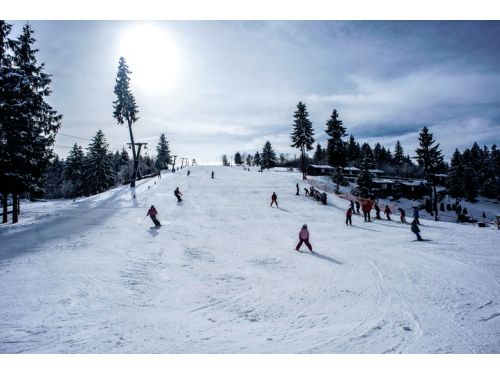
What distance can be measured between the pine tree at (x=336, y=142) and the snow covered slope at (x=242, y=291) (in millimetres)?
31496

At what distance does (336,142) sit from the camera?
48.0 metres

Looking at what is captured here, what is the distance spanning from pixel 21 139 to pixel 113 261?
40.5 feet

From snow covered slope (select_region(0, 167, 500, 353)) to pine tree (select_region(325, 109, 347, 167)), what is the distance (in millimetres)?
Answer: 31496

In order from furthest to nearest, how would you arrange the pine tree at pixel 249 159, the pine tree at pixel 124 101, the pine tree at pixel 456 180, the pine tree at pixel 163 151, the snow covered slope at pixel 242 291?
the pine tree at pixel 249 159 → the pine tree at pixel 163 151 → the pine tree at pixel 456 180 → the pine tree at pixel 124 101 → the snow covered slope at pixel 242 291

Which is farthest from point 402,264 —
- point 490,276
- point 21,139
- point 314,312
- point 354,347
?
point 21,139

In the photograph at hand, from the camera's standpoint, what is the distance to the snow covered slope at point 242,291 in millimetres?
5645

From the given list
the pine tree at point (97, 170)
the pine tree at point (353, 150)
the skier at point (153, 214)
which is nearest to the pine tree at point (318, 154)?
the pine tree at point (353, 150)

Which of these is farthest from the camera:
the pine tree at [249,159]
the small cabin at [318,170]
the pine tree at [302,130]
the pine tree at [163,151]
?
the pine tree at [249,159]

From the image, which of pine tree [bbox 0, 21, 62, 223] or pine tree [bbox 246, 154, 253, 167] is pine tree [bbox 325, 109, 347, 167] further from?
pine tree [bbox 246, 154, 253, 167]

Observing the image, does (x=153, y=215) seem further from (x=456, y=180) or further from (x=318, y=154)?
(x=318, y=154)

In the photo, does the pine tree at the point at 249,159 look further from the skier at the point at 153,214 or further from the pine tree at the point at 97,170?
the skier at the point at 153,214

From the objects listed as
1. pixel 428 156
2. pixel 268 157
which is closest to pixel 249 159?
pixel 268 157

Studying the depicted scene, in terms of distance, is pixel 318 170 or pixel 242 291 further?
pixel 318 170

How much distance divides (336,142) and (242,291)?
4397 centimetres
